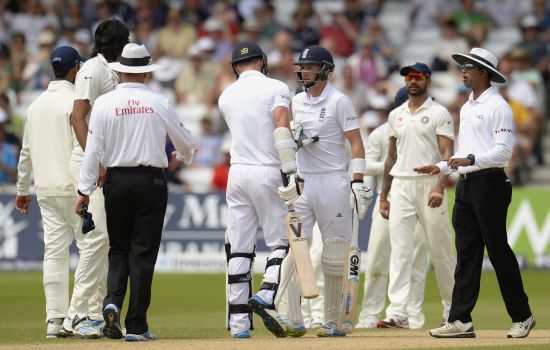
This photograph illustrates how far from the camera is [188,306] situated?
53.8ft

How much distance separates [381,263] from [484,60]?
3.39 m

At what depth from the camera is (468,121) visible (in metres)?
11.4

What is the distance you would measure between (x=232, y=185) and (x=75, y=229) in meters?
1.66

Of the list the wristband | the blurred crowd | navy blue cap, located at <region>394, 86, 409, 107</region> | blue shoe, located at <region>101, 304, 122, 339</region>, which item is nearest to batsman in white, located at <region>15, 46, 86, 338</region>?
blue shoe, located at <region>101, 304, 122, 339</region>

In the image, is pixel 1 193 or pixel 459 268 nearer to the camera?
pixel 459 268

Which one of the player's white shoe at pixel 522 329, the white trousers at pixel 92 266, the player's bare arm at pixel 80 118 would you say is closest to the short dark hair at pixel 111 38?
the player's bare arm at pixel 80 118

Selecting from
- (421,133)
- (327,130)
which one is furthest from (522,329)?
(421,133)

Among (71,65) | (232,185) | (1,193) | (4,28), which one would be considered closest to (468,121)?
(232,185)

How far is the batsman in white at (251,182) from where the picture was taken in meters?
11.4

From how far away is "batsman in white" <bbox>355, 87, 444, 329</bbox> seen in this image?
545 inches

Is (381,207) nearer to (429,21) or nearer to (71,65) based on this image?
(71,65)

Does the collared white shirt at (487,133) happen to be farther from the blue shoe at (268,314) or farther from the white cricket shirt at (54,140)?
the white cricket shirt at (54,140)

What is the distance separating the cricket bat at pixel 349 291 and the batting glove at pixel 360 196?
0.36m

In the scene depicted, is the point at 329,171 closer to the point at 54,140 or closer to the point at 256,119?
the point at 256,119
